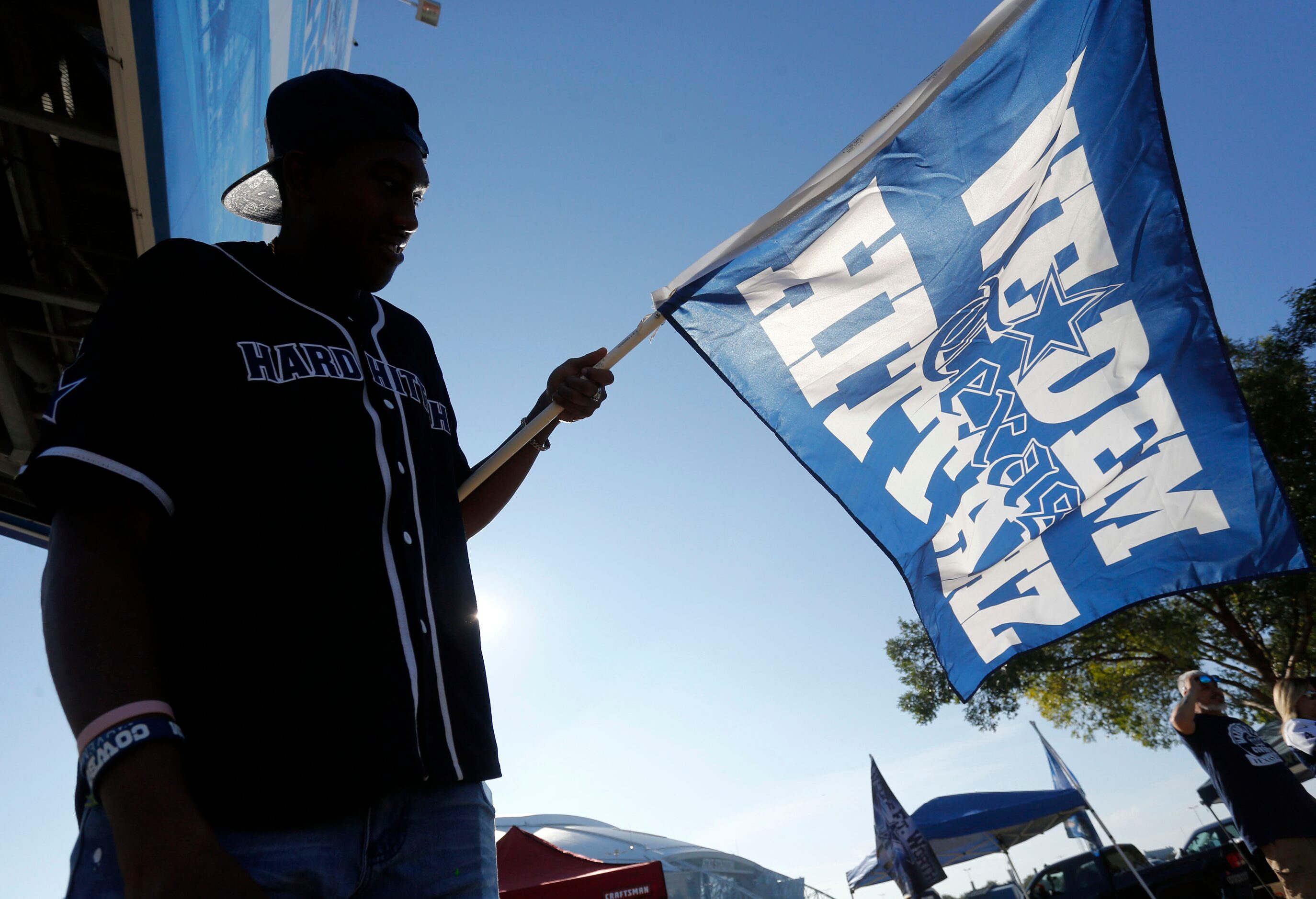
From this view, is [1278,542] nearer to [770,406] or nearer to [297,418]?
[770,406]

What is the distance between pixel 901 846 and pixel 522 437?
15.1m

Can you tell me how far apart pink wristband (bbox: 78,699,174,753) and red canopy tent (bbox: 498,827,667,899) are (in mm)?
6250

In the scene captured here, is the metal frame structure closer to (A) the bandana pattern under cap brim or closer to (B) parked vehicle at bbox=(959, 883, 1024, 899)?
(A) the bandana pattern under cap brim

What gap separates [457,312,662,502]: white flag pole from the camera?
205 centimetres

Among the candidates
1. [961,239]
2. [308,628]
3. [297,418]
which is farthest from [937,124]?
[308,628]

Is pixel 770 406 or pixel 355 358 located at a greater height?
pixel 770 406

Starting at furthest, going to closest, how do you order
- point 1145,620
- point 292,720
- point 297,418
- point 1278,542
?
1. point 1145,620
2. point 1278,542
3. point 297,418
4. point 292,720

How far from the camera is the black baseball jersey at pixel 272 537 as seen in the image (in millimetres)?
1008

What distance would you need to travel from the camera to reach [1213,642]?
17.0m

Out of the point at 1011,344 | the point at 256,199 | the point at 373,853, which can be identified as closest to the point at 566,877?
the point at 1011,344

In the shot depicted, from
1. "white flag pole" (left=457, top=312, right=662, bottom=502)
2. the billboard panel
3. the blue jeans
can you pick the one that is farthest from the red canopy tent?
the blue jeans

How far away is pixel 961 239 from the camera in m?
2.98

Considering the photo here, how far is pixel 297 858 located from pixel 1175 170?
9.93ft

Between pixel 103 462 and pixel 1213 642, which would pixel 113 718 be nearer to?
pixel 103 462
